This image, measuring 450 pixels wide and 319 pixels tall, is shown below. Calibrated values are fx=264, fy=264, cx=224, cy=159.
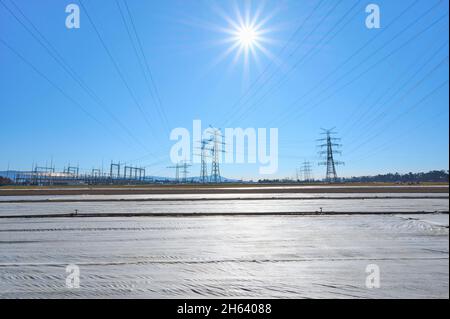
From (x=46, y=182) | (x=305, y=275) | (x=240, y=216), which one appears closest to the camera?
(x=305, y=275)

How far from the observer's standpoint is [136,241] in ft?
24.0

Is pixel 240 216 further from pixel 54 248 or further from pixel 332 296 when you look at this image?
pixel 332 296

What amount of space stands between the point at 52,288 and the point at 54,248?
2.74m

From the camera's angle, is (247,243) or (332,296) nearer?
(332,296)
